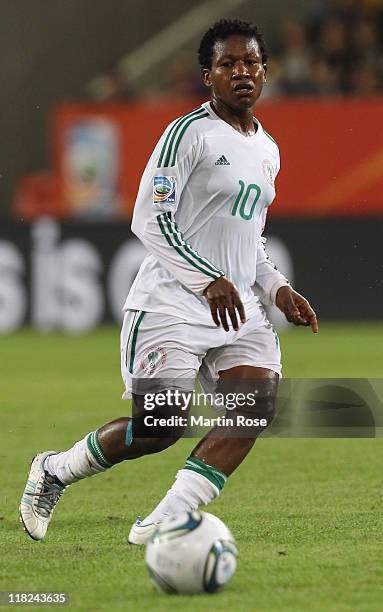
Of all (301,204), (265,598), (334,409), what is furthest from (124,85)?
(265,598)

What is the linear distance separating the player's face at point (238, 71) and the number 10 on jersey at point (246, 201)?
0.32m

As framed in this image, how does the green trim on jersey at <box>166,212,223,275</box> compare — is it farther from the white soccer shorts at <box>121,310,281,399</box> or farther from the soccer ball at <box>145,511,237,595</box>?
the soccer ball at <box>145,511,237,595</box>

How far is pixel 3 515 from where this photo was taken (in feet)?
22.1

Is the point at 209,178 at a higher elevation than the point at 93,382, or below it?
higher

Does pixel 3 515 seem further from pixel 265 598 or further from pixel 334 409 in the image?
pixel 265 598

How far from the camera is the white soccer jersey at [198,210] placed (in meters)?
5.66

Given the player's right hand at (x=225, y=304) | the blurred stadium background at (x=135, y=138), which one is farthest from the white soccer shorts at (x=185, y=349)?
the blurred stadium background at (x=135, y=138)

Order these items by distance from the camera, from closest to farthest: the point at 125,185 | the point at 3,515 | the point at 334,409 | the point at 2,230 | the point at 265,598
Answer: the point at 265,598, the point at 3,515, the point at 334,409, the point at 2,230, the point at 125,185

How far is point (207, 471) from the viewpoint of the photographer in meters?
5.64

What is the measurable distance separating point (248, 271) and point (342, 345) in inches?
362

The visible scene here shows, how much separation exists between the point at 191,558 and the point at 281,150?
13.4 metres

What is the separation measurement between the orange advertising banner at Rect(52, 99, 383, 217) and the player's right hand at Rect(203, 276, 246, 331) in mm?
12225

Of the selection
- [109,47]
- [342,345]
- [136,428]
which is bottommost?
[342,345]

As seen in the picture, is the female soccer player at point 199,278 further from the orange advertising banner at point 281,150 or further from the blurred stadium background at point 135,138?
the orange advertising banner at point 281,150
